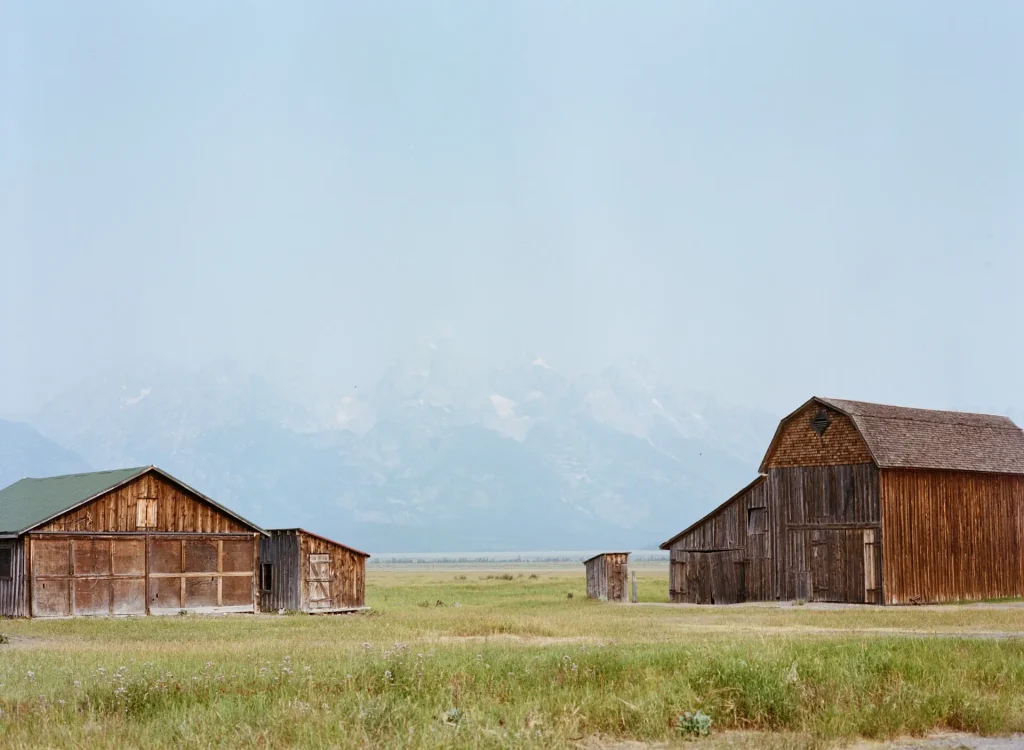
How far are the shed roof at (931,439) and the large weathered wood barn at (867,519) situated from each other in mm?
77

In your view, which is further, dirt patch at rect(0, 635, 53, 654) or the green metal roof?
the green metal roof

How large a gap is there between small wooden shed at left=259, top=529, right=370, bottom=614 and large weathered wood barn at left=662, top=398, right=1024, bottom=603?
15.4m

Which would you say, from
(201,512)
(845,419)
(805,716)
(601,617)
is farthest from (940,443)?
(805,716)

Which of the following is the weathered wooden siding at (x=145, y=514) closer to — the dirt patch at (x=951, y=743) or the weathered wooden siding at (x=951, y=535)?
the weathered wooden siding at (x=951, y=535)

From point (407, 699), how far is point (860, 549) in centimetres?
4089

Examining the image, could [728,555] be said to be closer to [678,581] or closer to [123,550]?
[678,581]

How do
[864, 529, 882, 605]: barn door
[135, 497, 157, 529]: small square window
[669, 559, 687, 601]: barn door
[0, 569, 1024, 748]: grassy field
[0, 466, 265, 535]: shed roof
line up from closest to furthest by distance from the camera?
[0, 569, 1024, 748]: grassy field < [0, 466, 265, 535]: shed roof < [135, 497, 157, 529]: small square window < [864, 529, 882, 605]: barn door < [669, 559, 687, 601]: barn door

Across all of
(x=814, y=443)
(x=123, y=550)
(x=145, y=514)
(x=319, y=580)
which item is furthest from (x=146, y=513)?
(x=814, y=443)

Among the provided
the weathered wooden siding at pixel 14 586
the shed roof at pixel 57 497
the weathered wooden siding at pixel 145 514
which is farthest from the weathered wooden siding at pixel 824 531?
the weathered wooden siding at pixel 14 586

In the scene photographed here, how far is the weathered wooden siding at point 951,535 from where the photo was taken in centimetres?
5388

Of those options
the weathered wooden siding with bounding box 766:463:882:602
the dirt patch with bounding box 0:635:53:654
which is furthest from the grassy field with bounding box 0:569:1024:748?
the weathered wooden siding with bounding box 766:463:882:602

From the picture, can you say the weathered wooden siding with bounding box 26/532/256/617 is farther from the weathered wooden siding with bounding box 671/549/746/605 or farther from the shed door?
the weathered wooden siding with bounding box 671/549/746/605

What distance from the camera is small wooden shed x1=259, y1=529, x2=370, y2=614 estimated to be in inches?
2103

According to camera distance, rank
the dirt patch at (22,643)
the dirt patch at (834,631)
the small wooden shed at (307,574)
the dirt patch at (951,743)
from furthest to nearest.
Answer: the small wooden shed at (307,574) < the dirt patch at (834,631) < the dirt patch at (22,643) < the dirt patch at (951,743)
